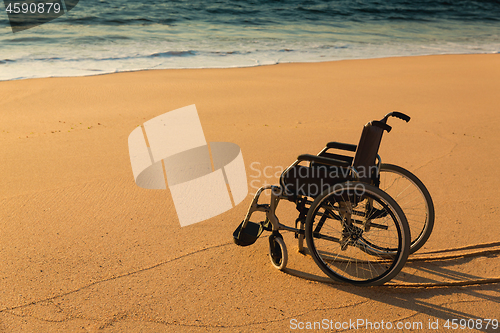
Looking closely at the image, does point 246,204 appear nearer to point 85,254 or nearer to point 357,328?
point 85,254

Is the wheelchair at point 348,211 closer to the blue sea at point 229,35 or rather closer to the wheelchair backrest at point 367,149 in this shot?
the wheelchair backrest at point 367,149

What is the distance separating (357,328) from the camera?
2238mm

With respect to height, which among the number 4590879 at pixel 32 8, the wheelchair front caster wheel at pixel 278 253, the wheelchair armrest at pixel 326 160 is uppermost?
the wheelchair armrest at pixel 326 160

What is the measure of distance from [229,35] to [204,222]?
12.9 m

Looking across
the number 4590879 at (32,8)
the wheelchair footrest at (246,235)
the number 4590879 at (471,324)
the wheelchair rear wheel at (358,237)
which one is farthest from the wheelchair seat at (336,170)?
the number 4590879 at (32,8)

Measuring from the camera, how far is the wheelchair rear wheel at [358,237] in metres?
2.20

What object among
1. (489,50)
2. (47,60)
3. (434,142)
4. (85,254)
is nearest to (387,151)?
(434,142)

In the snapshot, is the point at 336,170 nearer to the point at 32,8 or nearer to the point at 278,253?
the point at 278,253

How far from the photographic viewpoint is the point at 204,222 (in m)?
3.32

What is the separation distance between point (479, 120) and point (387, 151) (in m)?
2.01

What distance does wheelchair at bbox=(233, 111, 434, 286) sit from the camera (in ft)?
7.39

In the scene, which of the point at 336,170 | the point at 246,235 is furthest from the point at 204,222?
the point at 336,170

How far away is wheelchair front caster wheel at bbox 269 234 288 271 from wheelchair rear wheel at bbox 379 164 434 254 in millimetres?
824

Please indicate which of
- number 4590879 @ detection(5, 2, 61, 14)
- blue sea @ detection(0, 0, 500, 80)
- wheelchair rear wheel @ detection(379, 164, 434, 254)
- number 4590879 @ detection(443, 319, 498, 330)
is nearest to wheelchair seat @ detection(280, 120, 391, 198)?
wheelchair rear wheel @ detection(379, 164, 434, 254)
